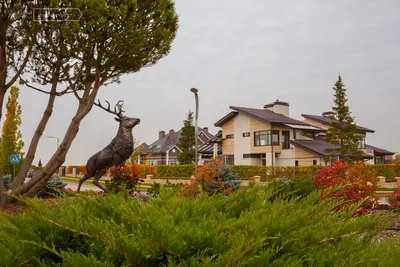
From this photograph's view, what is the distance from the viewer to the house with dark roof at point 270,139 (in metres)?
41.3

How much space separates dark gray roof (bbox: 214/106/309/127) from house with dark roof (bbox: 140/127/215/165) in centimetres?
1712

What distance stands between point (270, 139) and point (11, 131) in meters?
28.4

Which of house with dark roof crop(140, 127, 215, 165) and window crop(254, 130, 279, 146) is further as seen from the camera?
house with dark roof crop(140, 127, 215, 165)

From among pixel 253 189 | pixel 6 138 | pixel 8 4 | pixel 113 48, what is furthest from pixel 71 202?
pixel 6 138

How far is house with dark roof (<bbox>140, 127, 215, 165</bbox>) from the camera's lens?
66.4m

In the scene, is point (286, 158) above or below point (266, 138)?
below

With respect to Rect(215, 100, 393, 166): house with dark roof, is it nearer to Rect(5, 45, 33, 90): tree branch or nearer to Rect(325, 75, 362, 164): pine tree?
Rect(325, 75, 362, 164): pine tree

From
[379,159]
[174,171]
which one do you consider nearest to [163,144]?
[174,171]

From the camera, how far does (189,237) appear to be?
1802 millimetres

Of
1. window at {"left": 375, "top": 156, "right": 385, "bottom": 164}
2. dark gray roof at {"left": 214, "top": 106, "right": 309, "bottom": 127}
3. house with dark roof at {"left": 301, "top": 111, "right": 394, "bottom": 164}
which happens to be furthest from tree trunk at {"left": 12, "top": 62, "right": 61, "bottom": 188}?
window at {"left": 375, "top": 156, "right": 385, "bottom": 164}

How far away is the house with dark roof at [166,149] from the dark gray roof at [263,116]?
1712 centimetres

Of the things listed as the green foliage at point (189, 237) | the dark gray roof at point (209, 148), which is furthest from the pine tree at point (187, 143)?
the green foliage at point (189, 237)

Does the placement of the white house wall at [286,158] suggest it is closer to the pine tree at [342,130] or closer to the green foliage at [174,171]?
the pine tree at [342,130]

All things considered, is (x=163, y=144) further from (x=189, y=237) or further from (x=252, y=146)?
(x=189, y=237)
